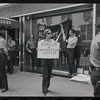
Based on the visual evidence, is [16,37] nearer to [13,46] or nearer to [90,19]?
[13,46]

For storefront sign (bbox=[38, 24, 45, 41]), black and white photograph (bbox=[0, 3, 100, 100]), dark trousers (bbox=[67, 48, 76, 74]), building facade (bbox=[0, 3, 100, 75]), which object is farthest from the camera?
storefront sign (bbox=[38, 24, 45, 41])

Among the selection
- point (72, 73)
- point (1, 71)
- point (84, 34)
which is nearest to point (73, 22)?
point (84, 34)

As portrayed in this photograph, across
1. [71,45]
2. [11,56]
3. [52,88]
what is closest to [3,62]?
[52,88]


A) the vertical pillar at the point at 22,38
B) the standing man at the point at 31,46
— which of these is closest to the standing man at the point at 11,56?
the vertical pillar at the point at 22,38

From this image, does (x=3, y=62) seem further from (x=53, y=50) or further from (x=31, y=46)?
(x=31, y=46)

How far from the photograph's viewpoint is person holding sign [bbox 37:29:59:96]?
407 centimetres

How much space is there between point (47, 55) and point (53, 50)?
28 cm

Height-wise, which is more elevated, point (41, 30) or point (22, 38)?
point (41, 30)

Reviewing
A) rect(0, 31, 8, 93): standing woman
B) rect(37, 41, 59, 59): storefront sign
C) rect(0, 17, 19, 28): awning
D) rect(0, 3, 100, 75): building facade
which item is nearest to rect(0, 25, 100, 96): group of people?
rect(0, 31, 8, 93): standing woman

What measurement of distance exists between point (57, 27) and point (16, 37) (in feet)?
10.6

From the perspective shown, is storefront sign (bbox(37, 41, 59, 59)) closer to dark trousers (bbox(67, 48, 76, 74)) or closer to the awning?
dark trousers (bbox(67, 48, 76, 74))

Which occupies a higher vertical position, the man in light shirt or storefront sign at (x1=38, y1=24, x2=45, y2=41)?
storefront sign at (x1=38, y1=24, x2=45, y2=41)

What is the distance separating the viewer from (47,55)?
13.9 feet

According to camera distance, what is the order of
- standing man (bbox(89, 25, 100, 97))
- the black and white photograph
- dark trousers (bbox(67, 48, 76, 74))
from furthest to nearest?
dark trousers (bbox(67, 48, 76, 74))
the black and white photograph
standing man (bbox(89, 25, 100, 97))
